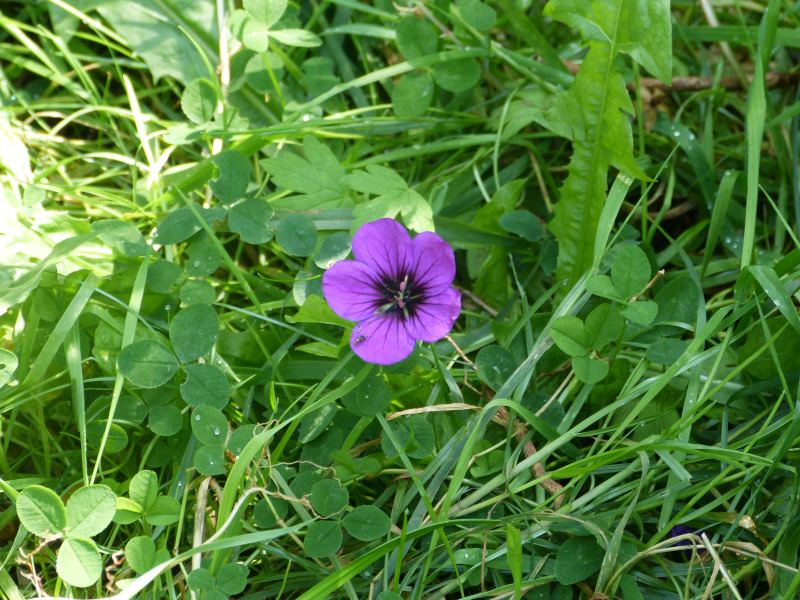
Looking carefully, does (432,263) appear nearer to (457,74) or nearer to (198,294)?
(198,294)

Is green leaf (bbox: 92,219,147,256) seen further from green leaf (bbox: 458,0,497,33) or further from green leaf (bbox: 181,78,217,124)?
green leaf (bbox: 458,0,497,33)

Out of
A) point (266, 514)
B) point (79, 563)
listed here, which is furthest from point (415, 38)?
point (79, 563)

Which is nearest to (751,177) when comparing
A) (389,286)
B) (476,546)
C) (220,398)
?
(389,286)

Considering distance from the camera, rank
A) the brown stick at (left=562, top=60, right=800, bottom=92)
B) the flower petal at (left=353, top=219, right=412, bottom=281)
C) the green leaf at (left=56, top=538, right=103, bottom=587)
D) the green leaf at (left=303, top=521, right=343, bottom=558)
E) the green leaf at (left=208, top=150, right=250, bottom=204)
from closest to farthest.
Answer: the green leaf at (left=56, top=538, right=103, bottom=587)
the green leaf at (left=303, top=521, right=343, bottom=558)
the flower petal at (left=353, top=219, right=412, bottom=281)
the green leaf at (left=208, top=150, right=250, bottom=204)
the brown stick at (left=562, top=60, right=800, bottom=92)

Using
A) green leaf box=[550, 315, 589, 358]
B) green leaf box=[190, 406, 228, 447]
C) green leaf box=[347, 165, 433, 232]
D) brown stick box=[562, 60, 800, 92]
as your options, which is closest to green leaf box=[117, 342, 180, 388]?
green leaf box=[190, 406, 228, 447]

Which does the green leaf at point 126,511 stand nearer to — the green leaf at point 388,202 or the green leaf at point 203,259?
the green leaf at point 203,259

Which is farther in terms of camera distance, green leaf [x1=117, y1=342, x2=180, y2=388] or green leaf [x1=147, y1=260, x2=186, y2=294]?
green leaf [x1=147, y1=260, x2=186, y2=294]

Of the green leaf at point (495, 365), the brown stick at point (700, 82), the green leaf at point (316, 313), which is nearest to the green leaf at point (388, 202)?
the green leaf at point (316, 313)

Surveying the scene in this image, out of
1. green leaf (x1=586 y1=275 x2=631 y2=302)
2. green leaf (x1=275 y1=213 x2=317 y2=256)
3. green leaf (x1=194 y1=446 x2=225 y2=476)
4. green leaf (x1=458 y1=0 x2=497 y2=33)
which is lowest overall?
green leaf (x1=194 y1=446 x2=225 y2=476)
